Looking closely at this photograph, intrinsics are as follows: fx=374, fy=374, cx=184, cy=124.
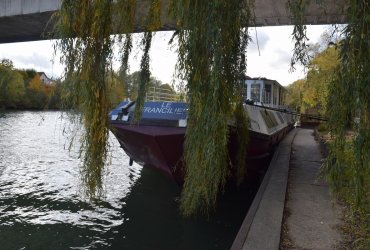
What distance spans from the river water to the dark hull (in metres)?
1.08

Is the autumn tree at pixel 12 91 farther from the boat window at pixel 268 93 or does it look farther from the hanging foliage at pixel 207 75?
the hanging foliage at pixel 207 75

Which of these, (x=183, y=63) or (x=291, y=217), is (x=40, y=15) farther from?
(x=291, y=217)

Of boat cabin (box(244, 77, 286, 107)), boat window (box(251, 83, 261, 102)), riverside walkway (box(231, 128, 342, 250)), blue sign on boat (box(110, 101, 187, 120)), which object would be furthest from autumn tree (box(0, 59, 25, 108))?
riverside walkway (box(231, 128, 342, 250))

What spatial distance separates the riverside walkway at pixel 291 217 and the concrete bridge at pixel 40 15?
304 centimetres

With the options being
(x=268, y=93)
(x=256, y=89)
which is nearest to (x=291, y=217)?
(x=256, y=89)

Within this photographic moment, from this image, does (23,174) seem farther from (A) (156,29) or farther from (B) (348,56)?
(B) (348,56)

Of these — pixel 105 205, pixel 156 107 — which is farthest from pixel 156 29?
pixel 105 205

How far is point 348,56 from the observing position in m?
3.16

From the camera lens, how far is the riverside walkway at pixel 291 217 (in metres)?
4.94

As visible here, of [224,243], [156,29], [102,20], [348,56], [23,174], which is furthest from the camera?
[23,174]

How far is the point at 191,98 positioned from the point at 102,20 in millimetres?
1325

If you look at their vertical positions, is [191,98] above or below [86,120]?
above

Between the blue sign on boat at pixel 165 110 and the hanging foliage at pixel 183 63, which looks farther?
the blue sign on boat at pixel 165 110

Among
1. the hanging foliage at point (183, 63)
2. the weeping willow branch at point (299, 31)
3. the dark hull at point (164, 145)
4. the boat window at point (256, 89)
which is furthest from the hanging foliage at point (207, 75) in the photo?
the boat window at point (256, 89)
